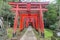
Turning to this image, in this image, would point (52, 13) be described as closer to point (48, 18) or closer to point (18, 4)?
point (48, 18)

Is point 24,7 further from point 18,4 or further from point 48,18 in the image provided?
point 48,18

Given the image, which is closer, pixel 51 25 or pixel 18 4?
pixel 18 4

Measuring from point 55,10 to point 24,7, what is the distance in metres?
10.5

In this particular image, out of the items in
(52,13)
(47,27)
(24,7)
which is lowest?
(47,27)

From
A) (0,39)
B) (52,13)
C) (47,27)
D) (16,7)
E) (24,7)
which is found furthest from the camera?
(47,27)

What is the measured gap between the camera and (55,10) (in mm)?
25594

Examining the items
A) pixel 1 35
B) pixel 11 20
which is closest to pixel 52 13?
pixel 11 20

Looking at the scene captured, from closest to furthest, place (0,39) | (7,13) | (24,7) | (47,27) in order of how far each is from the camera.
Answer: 1. (0,39)
2. (24,7)
3. (7,13)
4. (47,27)

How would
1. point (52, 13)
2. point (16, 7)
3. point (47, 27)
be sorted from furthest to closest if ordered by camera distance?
1. point (47, 27)
2. point (52, 13)
3. point (16, 7)

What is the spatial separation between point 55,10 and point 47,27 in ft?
10.1

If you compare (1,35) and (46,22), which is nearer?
(1,35)

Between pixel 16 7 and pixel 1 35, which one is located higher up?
pixel 16 7

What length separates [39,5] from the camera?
14984 mm

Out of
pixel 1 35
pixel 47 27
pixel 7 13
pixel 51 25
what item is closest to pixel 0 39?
pixel 1 35
